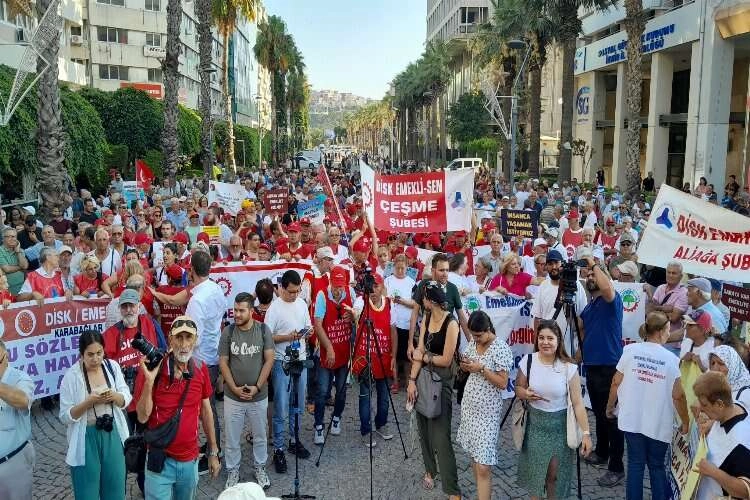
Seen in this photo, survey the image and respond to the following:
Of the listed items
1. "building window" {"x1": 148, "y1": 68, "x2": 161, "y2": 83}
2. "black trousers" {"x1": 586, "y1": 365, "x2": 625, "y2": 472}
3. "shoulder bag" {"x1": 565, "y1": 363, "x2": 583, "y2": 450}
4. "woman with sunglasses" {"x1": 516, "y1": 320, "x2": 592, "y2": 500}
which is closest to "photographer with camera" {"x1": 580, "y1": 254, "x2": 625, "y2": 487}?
"black trousers" {"x1": 586, "y1": 365, "x2": 625, "y2": 472}

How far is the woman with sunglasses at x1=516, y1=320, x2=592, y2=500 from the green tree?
160ft

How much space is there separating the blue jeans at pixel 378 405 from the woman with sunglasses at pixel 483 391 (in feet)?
5.73

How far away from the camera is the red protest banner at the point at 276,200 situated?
1475 centimetres

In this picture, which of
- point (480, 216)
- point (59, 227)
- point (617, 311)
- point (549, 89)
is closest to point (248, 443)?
point (617, 311)

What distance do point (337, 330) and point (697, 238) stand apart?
3.78 meters

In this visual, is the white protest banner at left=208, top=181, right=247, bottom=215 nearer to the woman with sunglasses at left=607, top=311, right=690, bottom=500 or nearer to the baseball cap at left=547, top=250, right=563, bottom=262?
the baseball cap at left=547, top=250, right=563, bottom=262

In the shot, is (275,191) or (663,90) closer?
(275,191)

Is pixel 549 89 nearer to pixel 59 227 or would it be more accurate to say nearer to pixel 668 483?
pixel 59 227

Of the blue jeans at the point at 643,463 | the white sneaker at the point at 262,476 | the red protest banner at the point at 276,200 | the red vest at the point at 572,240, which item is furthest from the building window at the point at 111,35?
the blue jeans at the point at 643,463

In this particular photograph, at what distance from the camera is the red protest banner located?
48.4 feet

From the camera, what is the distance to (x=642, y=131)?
128ft

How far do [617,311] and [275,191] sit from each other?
10.1 meters

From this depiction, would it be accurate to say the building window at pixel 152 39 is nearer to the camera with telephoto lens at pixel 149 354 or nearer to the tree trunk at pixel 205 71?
the tree trunk at pixel 205 71

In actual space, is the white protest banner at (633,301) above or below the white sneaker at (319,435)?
above
